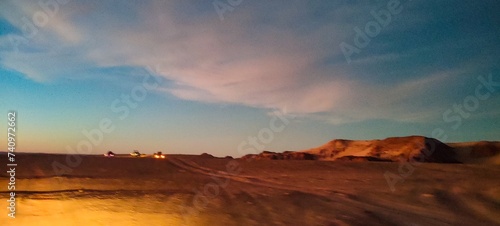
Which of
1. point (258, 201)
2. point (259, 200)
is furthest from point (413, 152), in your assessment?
point (258, 201)

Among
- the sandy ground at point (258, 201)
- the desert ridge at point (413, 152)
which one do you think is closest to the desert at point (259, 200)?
the sandy ground at point (258, 201)

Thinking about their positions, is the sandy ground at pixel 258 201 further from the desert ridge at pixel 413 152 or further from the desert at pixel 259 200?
the desert ridge at pixel 413 152

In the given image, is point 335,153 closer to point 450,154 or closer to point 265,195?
point 450,154

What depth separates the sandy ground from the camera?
7090 millimetres

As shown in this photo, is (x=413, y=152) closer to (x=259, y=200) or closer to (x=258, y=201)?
(x=259, y=200)

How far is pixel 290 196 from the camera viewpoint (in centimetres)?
951

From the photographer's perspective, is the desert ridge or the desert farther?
the desert ridge

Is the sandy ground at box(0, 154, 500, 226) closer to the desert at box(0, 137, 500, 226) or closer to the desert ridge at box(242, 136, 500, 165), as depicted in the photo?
the desert at box(0, 137, 500, 226)

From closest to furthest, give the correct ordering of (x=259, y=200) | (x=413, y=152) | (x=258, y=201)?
(x=258, y=201) → (x=259, y=200) → (x=413, y=152)

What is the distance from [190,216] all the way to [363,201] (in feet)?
14.3

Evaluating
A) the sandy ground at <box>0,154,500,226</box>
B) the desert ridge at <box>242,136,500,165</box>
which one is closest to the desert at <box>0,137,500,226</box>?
the sandy ground at <box>0,154,500,226</box>

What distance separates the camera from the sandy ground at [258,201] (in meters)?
7.09

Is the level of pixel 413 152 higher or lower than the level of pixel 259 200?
higher

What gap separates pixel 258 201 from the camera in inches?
350
